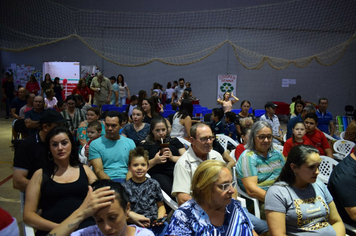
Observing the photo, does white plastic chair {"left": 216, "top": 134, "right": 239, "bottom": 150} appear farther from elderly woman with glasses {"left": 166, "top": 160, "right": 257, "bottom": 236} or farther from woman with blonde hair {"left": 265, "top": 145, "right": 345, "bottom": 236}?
elderly woman with glasses {"left": 166, "top": 160, "right": 257, "bottom": 236}

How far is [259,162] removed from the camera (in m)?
2.82

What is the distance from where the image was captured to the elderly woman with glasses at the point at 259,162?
108 inches

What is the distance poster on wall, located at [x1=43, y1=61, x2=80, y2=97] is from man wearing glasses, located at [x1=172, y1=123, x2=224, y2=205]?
12.1 meters

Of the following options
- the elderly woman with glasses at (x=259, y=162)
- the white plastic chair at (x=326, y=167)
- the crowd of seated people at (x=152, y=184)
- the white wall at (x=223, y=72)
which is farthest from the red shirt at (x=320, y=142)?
the white wall at (x=223, y=72)

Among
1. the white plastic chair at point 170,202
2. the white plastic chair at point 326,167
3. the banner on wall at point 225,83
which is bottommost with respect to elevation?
the white plastic chair at point 170,202

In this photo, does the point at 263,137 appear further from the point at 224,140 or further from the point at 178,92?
the point at 178,92

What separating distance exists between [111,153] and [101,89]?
254 inches

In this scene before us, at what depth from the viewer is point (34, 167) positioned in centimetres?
265

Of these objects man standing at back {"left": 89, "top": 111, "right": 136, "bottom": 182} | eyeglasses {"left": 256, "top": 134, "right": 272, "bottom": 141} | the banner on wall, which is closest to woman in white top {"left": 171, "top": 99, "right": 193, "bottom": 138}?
man standing at back {"left": 89, "top": 111, "right": 136, "bottom": 182}

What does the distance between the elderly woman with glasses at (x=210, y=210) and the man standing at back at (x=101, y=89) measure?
7920mm

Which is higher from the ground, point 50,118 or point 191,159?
point 50,118

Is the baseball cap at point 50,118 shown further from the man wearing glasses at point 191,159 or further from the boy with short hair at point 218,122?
the boy with short hair at point 218,122

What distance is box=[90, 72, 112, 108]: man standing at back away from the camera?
367 inches

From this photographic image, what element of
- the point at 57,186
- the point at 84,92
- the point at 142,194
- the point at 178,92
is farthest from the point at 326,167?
the point at 178,92
